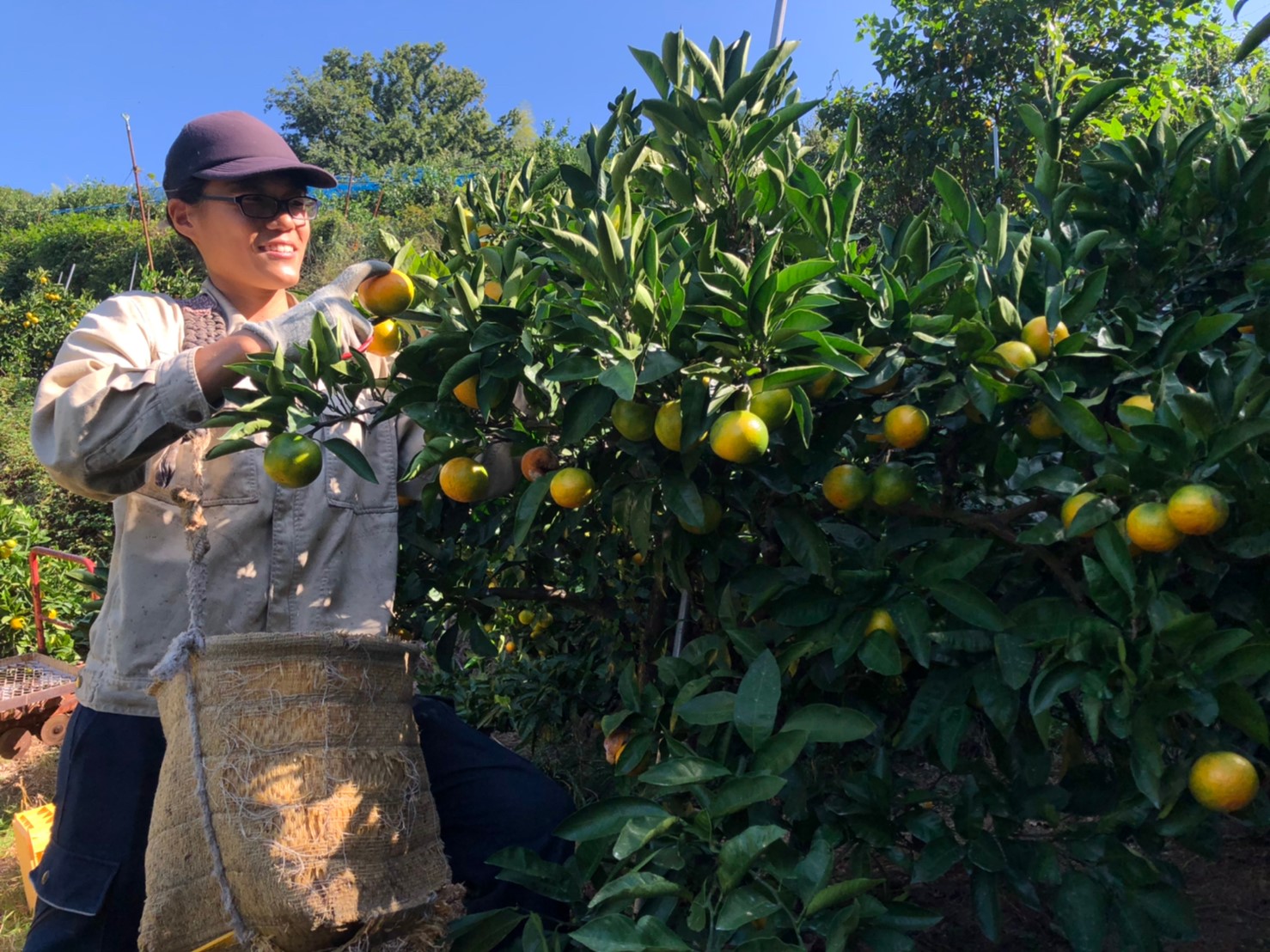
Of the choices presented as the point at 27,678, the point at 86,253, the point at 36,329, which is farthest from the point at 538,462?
the point at 86,253

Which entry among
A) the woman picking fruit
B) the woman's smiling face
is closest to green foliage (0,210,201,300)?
the woman's smiling face

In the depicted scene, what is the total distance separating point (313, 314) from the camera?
51.3 inches

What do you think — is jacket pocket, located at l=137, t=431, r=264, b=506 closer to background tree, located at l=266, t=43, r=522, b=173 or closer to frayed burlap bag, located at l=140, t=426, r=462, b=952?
frayed burlap bag, located at l=140, t=426, r=462, b=952

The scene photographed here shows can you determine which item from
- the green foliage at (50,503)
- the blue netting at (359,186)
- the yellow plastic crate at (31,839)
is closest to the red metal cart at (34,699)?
the yellow plastic crate at (31,839)

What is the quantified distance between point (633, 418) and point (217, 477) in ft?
2.64

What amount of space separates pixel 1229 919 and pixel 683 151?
1.91 metres

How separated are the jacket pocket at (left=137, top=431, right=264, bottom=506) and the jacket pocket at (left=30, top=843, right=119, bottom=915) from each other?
597 mm

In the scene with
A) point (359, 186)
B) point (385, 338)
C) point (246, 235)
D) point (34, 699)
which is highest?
point (359, 186)

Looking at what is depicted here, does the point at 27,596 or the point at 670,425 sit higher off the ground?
the point at 670,425

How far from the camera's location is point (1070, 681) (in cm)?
94

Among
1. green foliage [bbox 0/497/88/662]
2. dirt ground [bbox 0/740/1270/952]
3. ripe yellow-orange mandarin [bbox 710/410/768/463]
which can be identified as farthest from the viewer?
green foliage [bbox 0/497/88/662]

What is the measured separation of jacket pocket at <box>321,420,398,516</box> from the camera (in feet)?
5.14

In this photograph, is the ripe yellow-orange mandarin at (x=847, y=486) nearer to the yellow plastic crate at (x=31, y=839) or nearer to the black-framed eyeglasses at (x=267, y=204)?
the black-framed eyeglasses at (x=267, y=204)

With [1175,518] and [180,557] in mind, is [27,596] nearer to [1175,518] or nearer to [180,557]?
[180,557]
